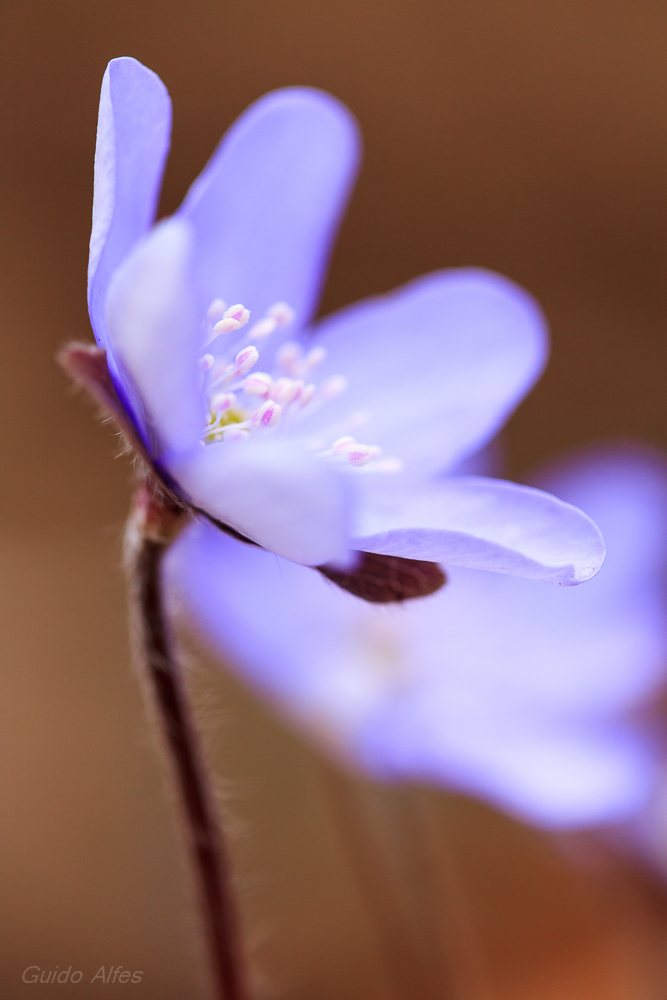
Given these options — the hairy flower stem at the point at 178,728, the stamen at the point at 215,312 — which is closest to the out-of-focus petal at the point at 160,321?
the hairy flower stem at the point at 178,728

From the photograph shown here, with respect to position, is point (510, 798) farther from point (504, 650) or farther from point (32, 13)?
point (32, 13)

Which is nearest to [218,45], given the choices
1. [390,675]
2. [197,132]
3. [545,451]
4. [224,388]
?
[197,132]

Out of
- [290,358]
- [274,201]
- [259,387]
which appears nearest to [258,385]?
[259,387]

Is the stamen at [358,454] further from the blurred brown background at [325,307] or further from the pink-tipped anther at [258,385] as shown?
the blurred brown background at [325,307]

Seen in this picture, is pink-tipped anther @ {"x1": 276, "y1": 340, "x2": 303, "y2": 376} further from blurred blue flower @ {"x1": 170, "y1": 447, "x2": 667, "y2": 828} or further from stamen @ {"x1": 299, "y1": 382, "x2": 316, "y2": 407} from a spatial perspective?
blurred blue flower @ {"x1": 170, "y1": 447, "x2": 667, "y2": 828}

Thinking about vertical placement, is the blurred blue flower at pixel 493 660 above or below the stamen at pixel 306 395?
below

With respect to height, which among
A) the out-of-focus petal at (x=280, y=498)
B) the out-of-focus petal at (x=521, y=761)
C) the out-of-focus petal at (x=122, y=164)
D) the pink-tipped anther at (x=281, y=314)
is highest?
the out-of-focus petal at (x=122, y=164)

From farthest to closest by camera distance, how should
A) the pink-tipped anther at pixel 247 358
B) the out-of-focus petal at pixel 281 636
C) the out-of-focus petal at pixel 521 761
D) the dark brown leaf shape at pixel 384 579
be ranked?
1. the out-of-focus petal at pixel 281 636
2. the out-of-focus petal at pixel 521 761
3. the pink-tipped anther at pixel 247 358
4. the dark brown leaf shape at pixel 384 579
